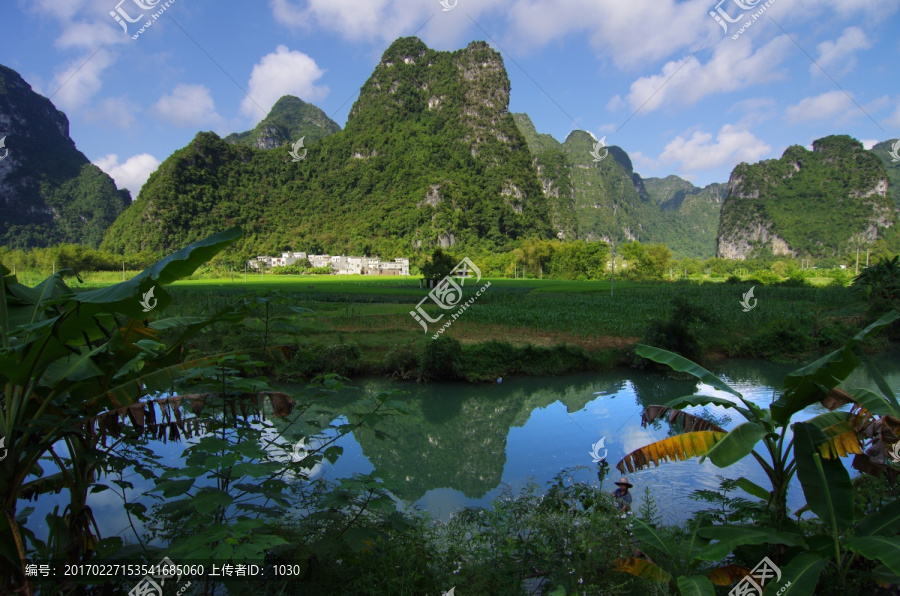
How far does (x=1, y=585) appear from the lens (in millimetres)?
2006

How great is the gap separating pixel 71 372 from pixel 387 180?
8370cm

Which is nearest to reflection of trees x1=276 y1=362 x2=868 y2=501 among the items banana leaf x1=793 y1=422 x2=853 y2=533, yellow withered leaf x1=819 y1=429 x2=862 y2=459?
banana leaf x1=793 y1=422 x2=853 y2=533

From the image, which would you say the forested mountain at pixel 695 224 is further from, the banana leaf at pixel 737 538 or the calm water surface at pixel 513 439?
the banana leaf at pixel 737 538

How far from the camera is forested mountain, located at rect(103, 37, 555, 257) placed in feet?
200

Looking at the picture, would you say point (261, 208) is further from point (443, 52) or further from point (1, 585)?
point (1, 585)

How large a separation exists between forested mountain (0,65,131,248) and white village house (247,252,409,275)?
2700 centimetres

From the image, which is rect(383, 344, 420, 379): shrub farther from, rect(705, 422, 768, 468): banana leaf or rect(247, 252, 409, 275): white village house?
rect(247, 252, 409, 275): white village house

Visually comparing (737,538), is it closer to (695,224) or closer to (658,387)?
(658,387)

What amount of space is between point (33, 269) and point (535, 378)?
3651 cm

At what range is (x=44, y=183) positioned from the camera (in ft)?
213

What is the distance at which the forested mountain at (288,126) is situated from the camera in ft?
362

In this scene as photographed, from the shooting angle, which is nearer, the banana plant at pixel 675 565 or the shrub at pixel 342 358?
the banana plant at pixel 675 565

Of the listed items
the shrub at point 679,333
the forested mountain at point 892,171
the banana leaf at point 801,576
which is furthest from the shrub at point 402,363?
the forested mountain at point 892,171

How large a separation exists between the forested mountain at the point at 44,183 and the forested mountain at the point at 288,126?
38512 mm
